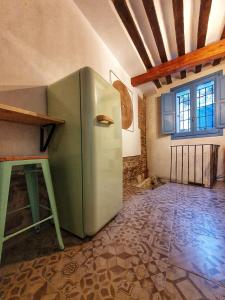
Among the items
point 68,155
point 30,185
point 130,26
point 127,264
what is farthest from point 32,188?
point 130,26

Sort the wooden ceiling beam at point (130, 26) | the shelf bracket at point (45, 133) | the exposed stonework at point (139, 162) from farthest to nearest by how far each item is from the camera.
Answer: the exposed stonework at point (139, 162)
the wooden ceiling beam at point (130, 26)
the shelf bracket at point (45, 133)

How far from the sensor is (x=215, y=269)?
762 mm

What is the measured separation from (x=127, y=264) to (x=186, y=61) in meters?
3.37

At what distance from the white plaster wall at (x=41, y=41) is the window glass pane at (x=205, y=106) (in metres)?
2.69

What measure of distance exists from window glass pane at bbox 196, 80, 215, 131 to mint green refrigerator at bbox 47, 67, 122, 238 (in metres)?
2.93

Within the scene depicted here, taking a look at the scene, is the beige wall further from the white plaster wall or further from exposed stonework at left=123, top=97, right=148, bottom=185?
the white plaster wall

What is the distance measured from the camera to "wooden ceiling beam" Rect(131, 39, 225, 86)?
2454 mm

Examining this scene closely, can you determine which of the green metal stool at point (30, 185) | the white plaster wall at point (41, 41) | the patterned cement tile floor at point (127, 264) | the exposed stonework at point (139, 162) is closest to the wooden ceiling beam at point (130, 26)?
the white plaster wall at point (41, 41)

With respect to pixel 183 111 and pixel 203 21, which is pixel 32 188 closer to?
pixel 203 21

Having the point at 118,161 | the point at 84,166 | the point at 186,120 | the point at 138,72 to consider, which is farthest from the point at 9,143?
the point at 186,120

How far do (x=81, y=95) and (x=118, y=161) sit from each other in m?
0.71

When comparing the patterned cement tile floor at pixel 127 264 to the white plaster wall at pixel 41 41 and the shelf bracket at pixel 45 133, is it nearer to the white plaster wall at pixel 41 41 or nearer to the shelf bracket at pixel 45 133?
the shelf bracket at pixel 45 133

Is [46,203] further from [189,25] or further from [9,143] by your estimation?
[189,25]

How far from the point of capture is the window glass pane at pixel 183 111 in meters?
3.50
